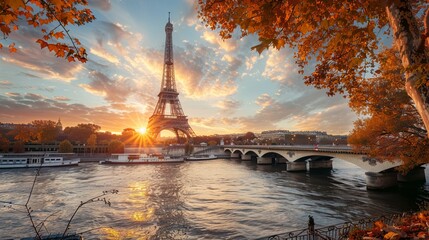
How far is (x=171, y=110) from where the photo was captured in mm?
101125

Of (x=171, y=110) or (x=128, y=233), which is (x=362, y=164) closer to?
(x=128, y=233)

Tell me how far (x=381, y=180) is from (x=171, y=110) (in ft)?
270

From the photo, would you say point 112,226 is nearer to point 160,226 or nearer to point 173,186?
point 160,226

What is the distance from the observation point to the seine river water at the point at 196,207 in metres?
16.5

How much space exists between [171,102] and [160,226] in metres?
85.8

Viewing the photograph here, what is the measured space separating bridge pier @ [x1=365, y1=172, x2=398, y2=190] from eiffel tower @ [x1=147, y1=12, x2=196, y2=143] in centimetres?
7463

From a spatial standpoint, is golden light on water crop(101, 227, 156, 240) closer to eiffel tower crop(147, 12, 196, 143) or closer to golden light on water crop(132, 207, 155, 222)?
golden light on water crop(132, 207, 155, 222)

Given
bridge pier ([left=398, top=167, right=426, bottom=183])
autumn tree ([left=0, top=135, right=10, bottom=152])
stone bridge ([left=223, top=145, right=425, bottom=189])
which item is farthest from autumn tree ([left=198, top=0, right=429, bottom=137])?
autumn tree ([left=0, top=135, right=10, bottom=152])

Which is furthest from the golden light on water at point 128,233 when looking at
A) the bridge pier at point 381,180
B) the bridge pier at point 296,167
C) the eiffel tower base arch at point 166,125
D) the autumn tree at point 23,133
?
Result: the eiffel tower base arch at point 166,125

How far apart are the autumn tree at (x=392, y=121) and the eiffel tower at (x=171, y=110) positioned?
3095 inches

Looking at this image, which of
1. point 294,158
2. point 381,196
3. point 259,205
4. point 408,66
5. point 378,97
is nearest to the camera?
point 408,66

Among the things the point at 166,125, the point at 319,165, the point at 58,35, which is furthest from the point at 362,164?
the point at 166,125

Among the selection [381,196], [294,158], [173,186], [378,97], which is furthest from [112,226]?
[294,158]

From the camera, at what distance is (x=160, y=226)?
17141 mm
